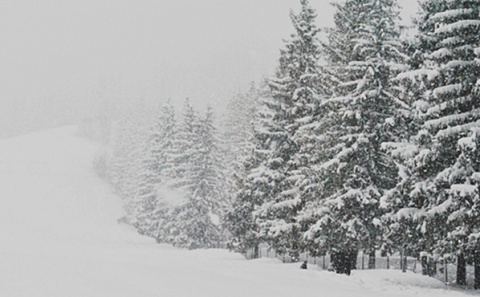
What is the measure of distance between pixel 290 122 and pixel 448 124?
12110 mm

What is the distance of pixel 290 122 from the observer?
2939 centimetres

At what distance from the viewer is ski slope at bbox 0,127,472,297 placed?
544 inches

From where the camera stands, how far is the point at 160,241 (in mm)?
51594

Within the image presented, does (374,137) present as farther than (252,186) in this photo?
No

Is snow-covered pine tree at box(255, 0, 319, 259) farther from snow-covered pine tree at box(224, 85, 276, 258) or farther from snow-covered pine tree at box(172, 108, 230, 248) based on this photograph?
snow-covered pine tree at box(172, 108, 230, 248)

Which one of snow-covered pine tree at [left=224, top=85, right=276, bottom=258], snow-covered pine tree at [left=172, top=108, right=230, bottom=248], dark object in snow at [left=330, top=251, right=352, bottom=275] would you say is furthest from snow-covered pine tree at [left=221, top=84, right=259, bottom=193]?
dark object in snow at [left=330, top=251, right=352, bottom=275]

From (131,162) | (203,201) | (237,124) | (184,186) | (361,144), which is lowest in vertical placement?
(203,201)

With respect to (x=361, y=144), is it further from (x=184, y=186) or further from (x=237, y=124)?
(x=237, y=124)

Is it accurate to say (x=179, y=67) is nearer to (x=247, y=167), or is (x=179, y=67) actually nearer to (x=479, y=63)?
(x=247, y=167)

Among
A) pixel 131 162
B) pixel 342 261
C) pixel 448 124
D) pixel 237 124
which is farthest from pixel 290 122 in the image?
pixel 131 162

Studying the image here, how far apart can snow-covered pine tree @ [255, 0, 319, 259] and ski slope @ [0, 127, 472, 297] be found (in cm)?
207

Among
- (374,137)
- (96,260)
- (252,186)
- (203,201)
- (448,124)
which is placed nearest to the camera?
(448,124)

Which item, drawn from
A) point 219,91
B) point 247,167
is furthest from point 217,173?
point 219,91

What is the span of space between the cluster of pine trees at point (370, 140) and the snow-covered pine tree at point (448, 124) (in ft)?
0.14
